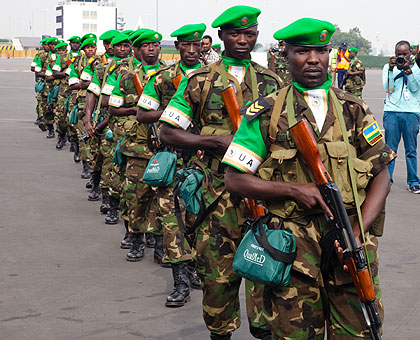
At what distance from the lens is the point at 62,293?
6.81 metres

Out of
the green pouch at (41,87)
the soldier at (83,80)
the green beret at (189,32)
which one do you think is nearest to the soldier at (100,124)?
the soldier at (83,80)

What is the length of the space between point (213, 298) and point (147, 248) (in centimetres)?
370

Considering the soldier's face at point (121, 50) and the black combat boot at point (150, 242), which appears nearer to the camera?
the black combat boot at point (150, 242)

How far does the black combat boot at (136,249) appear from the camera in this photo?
8031mm

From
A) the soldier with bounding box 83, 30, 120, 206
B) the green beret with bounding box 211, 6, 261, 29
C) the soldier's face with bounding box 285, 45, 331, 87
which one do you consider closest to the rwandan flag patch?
the soldier's face with bounding box 285, 45, 331, 87

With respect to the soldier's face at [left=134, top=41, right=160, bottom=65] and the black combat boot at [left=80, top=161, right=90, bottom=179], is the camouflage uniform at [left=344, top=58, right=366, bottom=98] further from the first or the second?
the soldier's face at [left=134, top=41, right=160, bottom=65]

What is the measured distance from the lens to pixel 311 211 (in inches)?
144

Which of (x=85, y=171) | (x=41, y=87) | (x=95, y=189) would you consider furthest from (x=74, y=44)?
(x=95, y=189)

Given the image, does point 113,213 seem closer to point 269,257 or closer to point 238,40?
point 238,40

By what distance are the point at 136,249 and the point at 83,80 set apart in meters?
5.48

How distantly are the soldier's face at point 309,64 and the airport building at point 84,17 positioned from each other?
147331mm

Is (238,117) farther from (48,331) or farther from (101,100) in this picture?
(101,100)

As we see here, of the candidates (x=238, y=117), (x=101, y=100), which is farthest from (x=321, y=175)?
(x=101, y=100)

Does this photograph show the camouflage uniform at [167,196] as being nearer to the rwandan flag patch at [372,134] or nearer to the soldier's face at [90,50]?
the rwandan flag patch at [372,134]
